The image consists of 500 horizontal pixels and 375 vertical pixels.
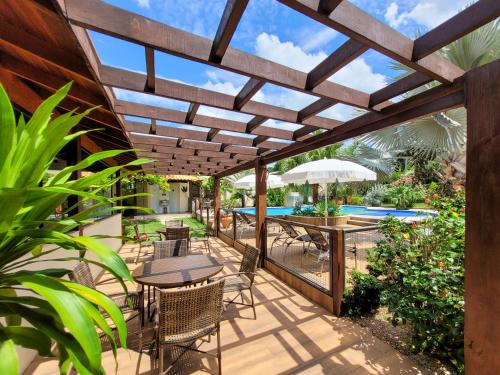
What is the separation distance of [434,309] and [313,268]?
282 cm

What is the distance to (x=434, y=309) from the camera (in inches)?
95.9

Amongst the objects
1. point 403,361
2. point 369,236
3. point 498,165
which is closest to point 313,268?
point 369,236

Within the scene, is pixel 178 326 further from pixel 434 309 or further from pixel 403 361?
pixel 434 309

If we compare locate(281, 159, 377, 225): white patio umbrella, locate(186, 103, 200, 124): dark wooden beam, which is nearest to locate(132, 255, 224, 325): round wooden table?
locate(186, 103, 200, 124): dark wooden beam

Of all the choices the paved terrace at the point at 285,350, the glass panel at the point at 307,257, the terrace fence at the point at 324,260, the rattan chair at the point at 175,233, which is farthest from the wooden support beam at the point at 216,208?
the paved terrace at the point at 285,350

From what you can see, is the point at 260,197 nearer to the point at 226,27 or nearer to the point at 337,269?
the point at 337,269

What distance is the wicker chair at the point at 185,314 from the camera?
2111 millimetres

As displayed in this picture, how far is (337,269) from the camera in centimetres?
344

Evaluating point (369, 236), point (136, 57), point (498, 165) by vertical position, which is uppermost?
point (136, 57)

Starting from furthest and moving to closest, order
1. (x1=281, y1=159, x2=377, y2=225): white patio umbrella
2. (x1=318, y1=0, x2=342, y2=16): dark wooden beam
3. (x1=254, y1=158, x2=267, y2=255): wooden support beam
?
(x1=281, y1=159, x2=377, y2=225): white patio umbrella < (x1=254, y1=158, x2=267, y2=255): wooden support beam < (x1=318, y1=0, x2=342, y2=16): dark wooden beam

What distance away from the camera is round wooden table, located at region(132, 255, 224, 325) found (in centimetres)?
271

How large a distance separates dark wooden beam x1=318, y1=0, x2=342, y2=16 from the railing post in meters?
2.85

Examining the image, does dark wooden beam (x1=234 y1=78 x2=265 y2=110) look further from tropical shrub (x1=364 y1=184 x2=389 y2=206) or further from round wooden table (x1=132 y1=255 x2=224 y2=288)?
tropical shrub (x1=364 y1=184 x2=389 y2=206)

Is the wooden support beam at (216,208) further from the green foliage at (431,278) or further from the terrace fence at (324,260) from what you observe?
the green foliage at (431,278)
